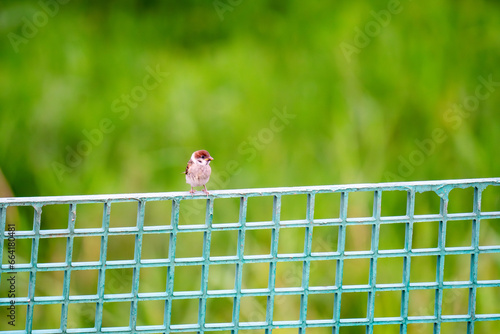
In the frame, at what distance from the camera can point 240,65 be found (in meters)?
2.85

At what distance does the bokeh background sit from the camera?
2490 millimetres

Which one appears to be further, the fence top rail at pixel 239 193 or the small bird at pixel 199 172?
the small bird at pixel 199 172

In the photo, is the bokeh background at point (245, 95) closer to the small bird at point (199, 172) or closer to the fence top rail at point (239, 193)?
the small bird at point (199, 172)

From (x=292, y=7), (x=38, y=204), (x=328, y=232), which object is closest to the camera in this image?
(x=38, y=204)

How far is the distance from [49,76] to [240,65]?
76cm

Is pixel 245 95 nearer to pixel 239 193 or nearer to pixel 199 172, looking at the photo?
pixel 199 172

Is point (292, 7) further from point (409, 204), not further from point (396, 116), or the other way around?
point (409, 204)

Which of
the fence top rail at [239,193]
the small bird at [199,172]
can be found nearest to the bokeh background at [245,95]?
the small bird at [199,172]

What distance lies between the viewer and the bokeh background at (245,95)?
8.17 ft

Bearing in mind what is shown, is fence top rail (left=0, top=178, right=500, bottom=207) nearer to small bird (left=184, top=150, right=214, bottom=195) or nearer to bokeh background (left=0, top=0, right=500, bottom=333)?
small bird (left=184, top=150, right=214, bottom=195)

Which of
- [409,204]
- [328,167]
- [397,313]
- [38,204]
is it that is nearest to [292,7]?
[328,167]

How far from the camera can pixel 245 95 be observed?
2.77 metres

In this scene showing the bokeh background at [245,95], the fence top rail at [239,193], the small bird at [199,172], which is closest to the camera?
the fence top rail at [239,193]

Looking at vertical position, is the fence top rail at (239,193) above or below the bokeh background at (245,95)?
below
